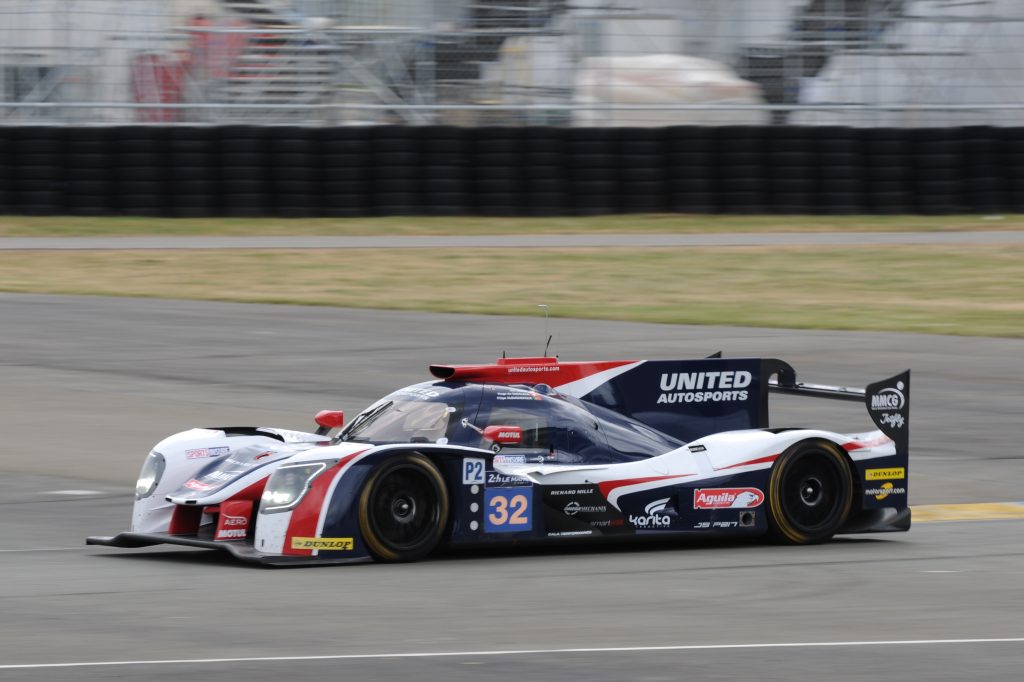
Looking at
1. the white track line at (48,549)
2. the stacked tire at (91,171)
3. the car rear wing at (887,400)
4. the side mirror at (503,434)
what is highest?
the stacked tire at (91,171)

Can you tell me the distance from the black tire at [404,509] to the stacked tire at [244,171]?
1746cm

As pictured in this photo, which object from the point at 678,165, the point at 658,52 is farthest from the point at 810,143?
the point at 658,52

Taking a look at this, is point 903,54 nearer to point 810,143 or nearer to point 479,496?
point 810,143

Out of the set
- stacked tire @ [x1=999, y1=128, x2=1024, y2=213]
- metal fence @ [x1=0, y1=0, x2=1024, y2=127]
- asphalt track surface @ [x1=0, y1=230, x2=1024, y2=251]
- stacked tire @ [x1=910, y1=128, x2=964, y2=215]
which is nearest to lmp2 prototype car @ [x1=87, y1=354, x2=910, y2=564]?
asphalt track surface @ [x1=0, y1=230, x2=1024, y2=251]

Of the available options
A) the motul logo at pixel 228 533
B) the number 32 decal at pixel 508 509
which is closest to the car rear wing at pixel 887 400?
the number 32 decal at pixel 508 509

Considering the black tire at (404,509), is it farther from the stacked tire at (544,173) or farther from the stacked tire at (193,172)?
the stacked tire at (544,173)

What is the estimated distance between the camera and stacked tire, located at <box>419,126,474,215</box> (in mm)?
24656

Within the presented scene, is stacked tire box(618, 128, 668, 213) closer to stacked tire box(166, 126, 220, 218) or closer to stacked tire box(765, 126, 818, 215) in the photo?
stacked tire box(765, 126, 818, 215)

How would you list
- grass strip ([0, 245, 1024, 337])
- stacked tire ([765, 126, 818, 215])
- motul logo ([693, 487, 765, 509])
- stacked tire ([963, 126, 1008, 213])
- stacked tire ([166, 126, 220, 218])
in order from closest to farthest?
1. motul logo ([693, 487, 765, 509])
2. grass strip ([0, 245, 1024, 337])
3. stacked tire ([166, 126, 220, 218])
4. stacked tire ([765, 126, 818, 215])
5. stacked tire ([963, 126, 1008, 213])

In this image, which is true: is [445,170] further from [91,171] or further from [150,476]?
[150,476]

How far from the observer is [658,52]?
91.7ft

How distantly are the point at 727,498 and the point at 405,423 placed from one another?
5.45ft

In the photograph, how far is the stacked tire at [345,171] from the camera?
24516mm

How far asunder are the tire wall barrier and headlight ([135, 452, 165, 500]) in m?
16.7
